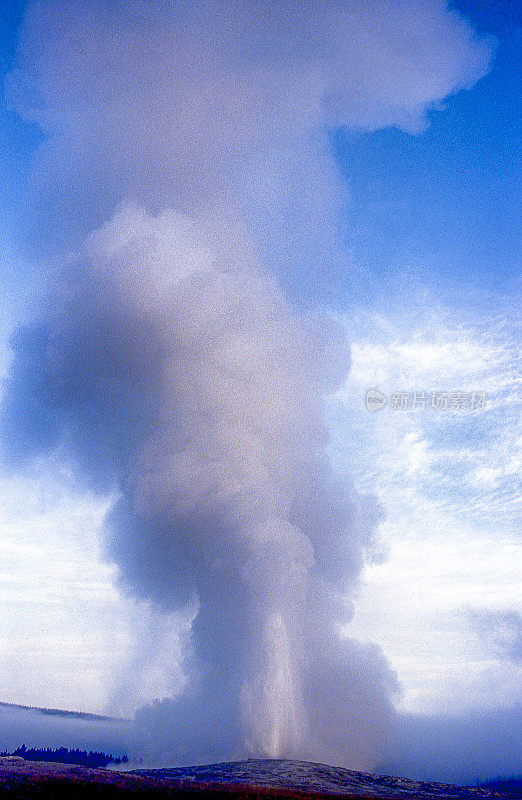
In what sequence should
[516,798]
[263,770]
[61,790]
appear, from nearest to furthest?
[61,790]
[263,770]
[516,798]

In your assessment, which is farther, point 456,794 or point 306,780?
point 456,794

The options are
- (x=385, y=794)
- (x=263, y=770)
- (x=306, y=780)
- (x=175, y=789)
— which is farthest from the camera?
(x=263, y=770)

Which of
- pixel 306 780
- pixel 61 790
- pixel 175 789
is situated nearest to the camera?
pixel 61 790

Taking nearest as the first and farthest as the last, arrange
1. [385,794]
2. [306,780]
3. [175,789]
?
[175,789]
[385,794]
[306,780]

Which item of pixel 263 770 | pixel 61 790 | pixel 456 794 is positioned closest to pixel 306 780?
pixel 263 770

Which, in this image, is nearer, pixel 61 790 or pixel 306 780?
pixel 61 790

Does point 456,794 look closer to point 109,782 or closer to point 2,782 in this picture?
point 109,782

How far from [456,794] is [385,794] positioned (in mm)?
35893

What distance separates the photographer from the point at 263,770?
14150 cm

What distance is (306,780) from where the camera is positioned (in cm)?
13038

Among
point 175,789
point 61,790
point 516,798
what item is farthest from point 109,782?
point 516,798

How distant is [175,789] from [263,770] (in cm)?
5123

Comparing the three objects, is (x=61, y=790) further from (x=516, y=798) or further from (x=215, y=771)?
(x=516, y=798)

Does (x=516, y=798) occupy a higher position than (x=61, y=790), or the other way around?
(x=61, y=790)
